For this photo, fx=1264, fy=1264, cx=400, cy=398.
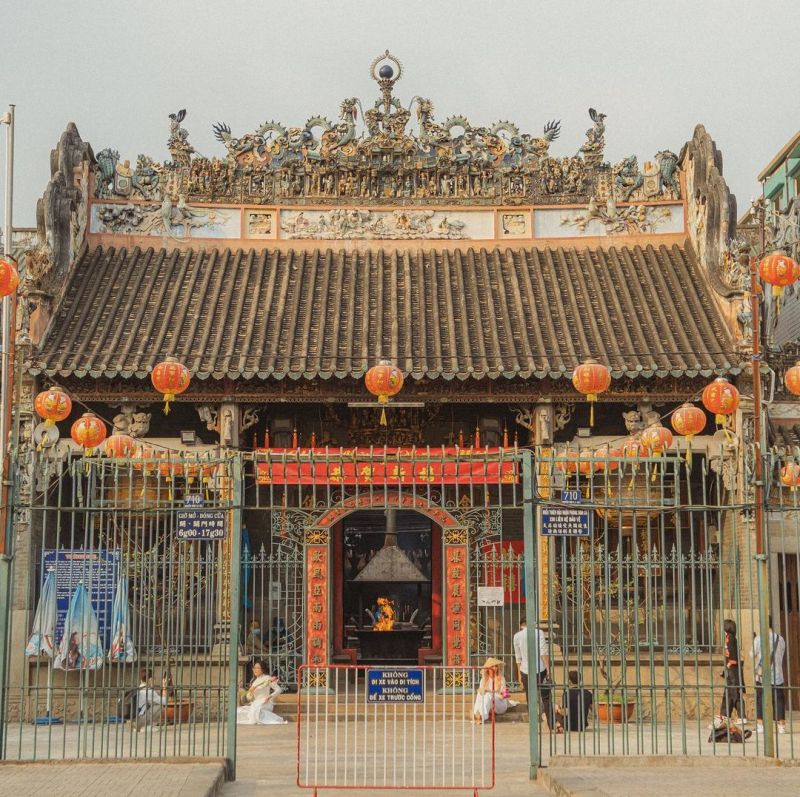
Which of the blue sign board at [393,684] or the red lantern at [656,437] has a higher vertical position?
the red lantern at [656,437]

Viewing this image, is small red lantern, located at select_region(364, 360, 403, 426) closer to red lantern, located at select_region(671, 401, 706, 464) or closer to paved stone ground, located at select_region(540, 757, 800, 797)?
red lantern, located at select_region(671, 401, 706, 464)

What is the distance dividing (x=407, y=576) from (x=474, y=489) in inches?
67.5

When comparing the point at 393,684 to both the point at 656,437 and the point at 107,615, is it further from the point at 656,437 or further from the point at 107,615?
the point at 656,437

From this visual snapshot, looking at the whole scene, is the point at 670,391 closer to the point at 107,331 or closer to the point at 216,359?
the point at 216,359

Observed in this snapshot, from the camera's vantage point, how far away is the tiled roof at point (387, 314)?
54.7 feet

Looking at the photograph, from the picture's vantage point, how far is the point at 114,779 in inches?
375

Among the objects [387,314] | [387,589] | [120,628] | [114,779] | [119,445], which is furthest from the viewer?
[387,589]

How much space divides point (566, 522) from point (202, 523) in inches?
122

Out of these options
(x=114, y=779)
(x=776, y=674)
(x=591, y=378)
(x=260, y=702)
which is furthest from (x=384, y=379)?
(x=114, y=779)

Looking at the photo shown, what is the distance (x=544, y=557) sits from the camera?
16922 mm

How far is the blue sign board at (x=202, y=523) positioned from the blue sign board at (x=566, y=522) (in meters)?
2.74

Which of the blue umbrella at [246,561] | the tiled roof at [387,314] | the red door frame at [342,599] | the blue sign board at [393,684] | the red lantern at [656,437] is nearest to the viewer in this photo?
the blue sign board at [393,684]

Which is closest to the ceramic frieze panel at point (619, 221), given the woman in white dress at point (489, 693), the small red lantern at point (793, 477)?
the small red lantern at point (793, 477)

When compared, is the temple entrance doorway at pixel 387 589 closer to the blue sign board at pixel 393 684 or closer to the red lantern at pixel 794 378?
the red lantern at pixel 794 378
